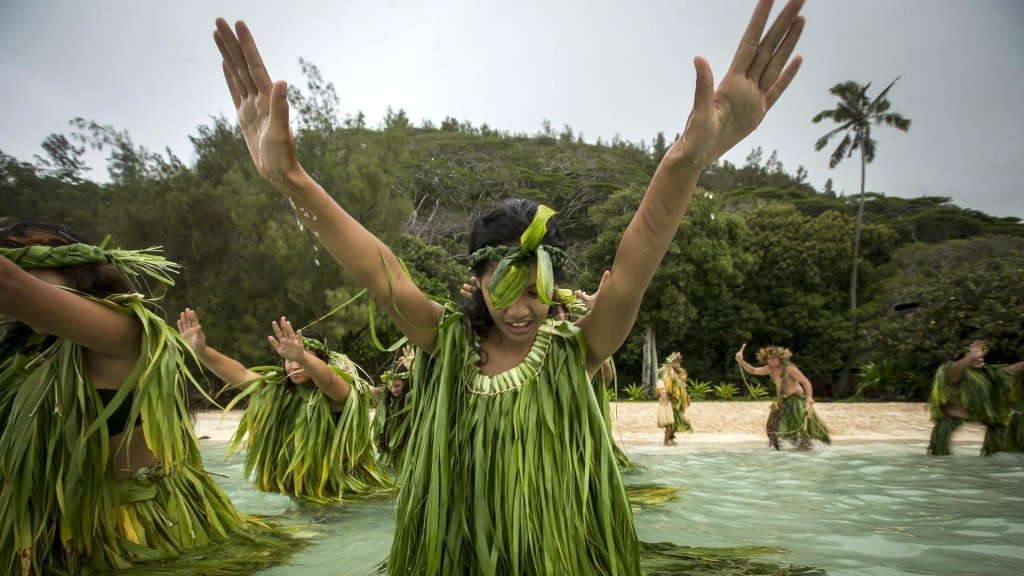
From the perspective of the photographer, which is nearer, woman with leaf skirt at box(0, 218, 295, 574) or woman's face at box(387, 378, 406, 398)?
woman with leaf skirt at box(0, 218, 295, 574)

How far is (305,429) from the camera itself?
416 cm

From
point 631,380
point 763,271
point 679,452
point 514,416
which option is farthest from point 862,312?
point 514,416

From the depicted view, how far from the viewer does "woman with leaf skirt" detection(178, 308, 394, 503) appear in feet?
13.2

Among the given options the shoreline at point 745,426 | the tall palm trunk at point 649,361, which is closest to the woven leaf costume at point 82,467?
the shoreline at point 745,426

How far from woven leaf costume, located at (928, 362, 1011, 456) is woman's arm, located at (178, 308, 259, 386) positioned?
22.5ft

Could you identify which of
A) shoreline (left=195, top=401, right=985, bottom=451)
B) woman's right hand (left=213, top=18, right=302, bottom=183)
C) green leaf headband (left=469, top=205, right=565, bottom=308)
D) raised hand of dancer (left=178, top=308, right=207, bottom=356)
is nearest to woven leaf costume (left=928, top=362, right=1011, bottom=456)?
shoreline (left=195, top=401, right=985, bottom=451)

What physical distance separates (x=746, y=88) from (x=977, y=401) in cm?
678

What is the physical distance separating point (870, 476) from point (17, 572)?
570 cm

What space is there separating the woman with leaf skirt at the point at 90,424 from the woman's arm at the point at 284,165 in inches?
29.2

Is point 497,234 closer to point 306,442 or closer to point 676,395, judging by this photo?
point 306,442

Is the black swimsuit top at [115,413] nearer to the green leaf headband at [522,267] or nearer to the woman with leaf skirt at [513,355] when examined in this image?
the woman with leaf skirt at [513,355]

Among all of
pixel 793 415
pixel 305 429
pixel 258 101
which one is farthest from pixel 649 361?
pixel 258 101

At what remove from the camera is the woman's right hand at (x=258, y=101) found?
5.15 ft

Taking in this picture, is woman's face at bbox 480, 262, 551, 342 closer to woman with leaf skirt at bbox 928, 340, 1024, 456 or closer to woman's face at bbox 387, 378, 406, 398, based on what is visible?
woman's face at bbox 387, 378, 406, 398
